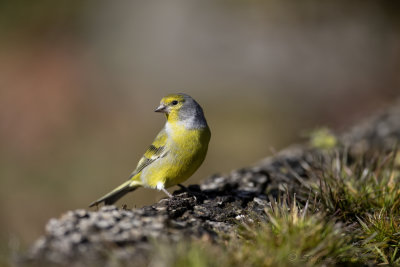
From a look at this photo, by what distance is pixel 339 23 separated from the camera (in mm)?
14000

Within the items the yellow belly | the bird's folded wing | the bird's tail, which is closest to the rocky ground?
the yellow belly

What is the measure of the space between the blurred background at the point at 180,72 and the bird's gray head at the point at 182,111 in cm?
570

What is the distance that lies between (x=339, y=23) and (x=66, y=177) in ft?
31.8

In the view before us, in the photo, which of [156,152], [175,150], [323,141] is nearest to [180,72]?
[323,141]

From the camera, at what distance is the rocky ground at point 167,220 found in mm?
3014

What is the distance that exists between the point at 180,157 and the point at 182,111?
647 mm

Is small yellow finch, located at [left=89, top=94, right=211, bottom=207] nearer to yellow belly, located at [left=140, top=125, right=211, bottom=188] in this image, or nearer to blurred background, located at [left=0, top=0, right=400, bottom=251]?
yellow belly, located at [left=140, top=125, right=211, bottom=188]

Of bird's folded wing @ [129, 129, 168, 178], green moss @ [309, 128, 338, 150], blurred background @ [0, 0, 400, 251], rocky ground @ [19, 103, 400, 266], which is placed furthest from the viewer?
blurred background @ [0, 0, 400, 251]

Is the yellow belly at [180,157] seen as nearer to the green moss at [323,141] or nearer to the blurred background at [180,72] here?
the green moss at [323,141]

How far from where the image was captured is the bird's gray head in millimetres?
5094

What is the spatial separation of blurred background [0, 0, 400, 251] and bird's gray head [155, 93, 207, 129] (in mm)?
5695

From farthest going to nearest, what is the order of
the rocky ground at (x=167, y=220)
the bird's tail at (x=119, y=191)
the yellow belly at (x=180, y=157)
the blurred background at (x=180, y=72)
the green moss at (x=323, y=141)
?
the blurred background at (x=180, y=72)
the green moss at (x=323, y=141)
the bird's tail at (x=119, y=191)
the yellow belly at (x=180, y=157)
the rocky ground at (x=167, y=220)

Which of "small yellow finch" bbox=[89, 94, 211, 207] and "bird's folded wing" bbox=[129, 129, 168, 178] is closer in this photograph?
"small yellow finch" bbox=[89, 94, 211, 207]

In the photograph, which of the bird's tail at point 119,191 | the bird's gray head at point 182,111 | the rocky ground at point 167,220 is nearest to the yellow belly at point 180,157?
the bird's gray head at point 182,111
